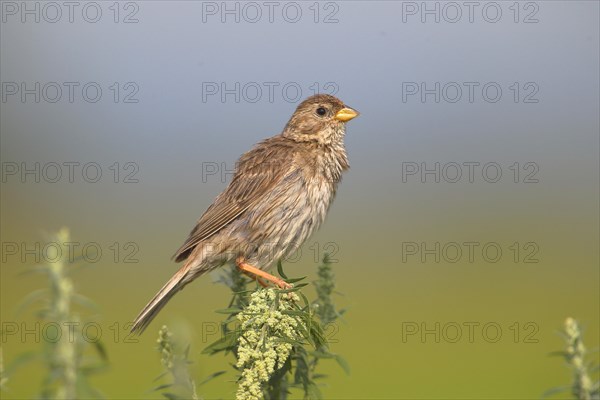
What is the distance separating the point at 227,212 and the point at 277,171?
0.48 metres

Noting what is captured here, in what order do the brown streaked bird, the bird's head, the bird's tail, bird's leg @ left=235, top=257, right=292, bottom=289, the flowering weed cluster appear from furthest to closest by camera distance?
the bird's head
the brown streaked bird
bird's leg @ left=235, top=257, right=292, bottom=289
the bird's tail
the flowering weed cluster

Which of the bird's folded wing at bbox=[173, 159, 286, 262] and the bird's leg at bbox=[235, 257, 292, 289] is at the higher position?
the bird's folded wing at bbox=[173, 159, 286, 262]

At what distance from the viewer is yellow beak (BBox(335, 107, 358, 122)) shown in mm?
5559

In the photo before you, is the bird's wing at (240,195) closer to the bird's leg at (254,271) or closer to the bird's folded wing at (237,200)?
the bird's folded wing at (237,200)

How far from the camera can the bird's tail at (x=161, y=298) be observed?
4.22 metres

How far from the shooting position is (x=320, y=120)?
558 cm

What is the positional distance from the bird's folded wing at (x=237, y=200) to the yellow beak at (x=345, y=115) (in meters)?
0.78

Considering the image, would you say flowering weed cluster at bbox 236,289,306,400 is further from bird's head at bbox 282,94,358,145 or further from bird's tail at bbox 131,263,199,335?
bird's head at bbox 282,94,358,145

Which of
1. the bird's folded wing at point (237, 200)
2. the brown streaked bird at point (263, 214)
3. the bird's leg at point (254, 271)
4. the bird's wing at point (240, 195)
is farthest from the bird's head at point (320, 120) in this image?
the bird's leg at point (254, 271)

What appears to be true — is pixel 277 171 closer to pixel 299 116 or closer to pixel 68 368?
pixel 299 116

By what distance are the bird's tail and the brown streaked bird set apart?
11 mm

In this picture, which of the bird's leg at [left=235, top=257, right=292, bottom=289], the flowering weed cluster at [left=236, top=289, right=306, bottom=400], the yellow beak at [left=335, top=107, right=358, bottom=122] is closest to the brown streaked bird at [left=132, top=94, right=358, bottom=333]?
the bird's leg at [left=235, top=257, right=292, bottom=289]

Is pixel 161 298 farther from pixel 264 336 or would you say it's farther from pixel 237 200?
pixel 264 336

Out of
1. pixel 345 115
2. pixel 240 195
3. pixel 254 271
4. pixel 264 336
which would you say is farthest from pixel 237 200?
pixel 264 336
